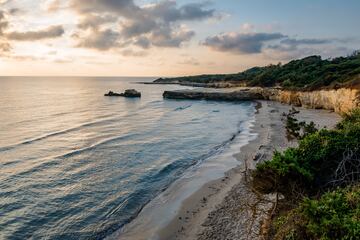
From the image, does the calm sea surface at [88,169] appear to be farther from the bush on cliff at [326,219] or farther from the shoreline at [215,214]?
the bush on cliff at [326,219]

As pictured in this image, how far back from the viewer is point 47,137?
34.4 m

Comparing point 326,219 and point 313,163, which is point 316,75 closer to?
point 313,163

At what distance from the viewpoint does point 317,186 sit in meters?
11.8

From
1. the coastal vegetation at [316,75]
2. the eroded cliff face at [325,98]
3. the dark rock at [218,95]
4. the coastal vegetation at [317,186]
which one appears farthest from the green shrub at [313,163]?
the dark rock at [218,95]

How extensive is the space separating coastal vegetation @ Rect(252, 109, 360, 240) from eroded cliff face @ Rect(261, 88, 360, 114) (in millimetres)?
20506

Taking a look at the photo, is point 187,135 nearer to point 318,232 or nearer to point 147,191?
point 147,191

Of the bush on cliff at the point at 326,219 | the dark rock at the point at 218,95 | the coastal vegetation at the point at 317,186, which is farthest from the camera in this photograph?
the dark rock at the point at 218,95

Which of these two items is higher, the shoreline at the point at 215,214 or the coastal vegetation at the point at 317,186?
the coastal vegetation at the point at 317,186

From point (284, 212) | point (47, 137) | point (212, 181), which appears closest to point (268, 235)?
point (284, 212)

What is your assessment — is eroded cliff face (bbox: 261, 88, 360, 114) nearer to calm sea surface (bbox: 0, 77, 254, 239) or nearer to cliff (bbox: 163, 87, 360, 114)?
cliff (bbox: 163, 87, 360, 114)

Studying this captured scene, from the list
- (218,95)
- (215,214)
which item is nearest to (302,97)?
(218,95)

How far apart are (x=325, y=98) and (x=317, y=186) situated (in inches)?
1553

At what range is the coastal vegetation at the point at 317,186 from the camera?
26.4 ft

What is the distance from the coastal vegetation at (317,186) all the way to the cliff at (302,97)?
20506 millimetres
